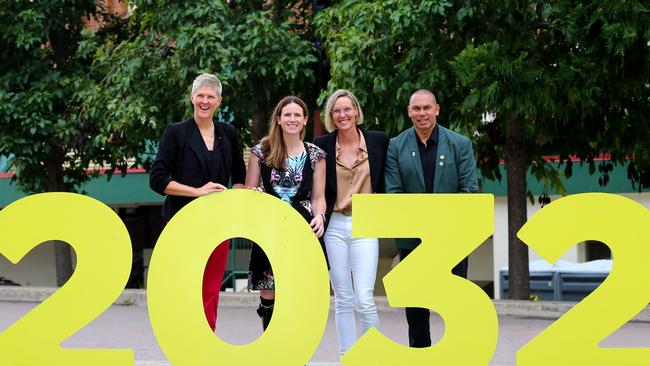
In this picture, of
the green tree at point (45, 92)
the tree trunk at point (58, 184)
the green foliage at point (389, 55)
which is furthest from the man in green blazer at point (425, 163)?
the tree trunk at point (58, 184)

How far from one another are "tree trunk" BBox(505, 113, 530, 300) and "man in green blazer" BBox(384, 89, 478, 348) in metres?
7.60

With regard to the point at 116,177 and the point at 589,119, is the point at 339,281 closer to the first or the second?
the point at 589,119

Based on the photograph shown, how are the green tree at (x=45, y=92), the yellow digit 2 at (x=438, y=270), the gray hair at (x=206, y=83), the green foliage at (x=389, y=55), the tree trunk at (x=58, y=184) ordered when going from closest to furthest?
the yellow digit 2 at (x=438, y=270) < the gray hair at (x=206, y=83) < the green foliage at (x=389, y=55) < the green tree at (x=45, y=92) < the tree trunk at (x=58, y=184)

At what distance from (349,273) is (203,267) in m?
0.88

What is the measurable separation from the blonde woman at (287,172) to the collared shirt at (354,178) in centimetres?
13

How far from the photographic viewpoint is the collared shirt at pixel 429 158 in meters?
7.49

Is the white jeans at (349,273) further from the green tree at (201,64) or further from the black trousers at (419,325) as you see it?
the green tree at (201,64)

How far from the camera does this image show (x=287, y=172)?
7.50m

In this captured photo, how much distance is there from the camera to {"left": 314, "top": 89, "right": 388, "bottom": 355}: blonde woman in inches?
295

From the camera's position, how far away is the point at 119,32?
63.1ft

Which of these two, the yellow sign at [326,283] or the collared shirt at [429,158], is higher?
the collared shirt at [429,158]

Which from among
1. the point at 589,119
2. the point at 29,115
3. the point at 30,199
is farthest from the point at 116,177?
the point at 30,199

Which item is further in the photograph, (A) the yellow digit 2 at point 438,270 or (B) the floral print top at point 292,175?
(B) the floral print top at point 292,175

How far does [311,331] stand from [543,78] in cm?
645
